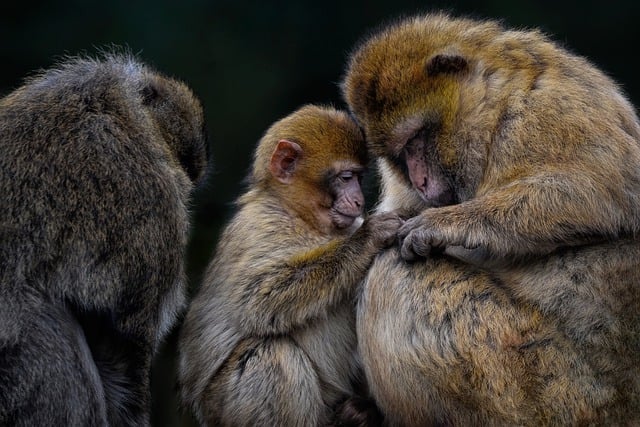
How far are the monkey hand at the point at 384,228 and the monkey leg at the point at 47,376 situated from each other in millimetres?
1814

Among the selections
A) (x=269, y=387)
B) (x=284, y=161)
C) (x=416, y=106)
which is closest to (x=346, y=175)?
(x=284, y=161)

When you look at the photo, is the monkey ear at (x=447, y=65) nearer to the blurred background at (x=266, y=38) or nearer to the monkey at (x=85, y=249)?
the monkey at (x=85, y=249)

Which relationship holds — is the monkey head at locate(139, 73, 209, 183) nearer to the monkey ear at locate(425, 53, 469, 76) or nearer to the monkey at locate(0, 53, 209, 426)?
the monkey at locate(0, 53, 209, 426)

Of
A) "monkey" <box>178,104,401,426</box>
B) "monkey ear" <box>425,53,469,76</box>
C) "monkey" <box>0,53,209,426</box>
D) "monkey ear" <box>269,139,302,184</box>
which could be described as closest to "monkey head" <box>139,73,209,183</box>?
"monkey" <box>0,53,209,426</box>

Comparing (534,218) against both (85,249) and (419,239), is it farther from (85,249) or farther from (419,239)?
(85,249)

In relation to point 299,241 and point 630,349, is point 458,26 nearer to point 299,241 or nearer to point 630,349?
point 299,241

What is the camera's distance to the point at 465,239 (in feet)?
19.4

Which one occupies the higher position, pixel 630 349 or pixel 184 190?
pixel 184 190

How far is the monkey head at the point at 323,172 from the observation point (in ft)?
22.7

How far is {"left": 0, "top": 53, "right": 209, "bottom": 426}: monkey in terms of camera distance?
5.97 m

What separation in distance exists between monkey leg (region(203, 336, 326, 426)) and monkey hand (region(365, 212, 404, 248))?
80 cm

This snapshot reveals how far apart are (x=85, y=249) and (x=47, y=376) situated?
76 centimetres

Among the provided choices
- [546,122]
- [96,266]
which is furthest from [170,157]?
[546,122]

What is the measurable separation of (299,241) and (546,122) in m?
1.75
